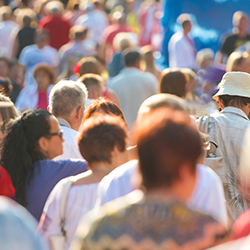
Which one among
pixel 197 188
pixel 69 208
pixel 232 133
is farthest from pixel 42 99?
pixel 197 188

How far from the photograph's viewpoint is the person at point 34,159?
2.83 m

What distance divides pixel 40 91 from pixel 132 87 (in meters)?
1.39

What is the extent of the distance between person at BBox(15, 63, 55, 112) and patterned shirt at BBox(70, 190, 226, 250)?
5.25 m

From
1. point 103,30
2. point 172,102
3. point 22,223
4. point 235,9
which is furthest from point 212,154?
point 103,30

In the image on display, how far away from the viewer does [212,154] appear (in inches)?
136

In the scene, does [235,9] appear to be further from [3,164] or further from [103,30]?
[3,164]

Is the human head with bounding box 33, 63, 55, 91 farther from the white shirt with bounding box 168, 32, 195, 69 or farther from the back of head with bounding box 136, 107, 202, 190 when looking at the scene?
the back of head with bounding box 136, 107, 202, 190

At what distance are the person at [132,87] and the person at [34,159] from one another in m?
3.52

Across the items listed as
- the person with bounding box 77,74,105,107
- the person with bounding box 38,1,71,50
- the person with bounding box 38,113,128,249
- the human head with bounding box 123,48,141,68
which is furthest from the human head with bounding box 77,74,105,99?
the person with bounding box 38,1,71,50

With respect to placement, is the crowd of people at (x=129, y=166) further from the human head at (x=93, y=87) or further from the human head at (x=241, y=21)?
the human head at (x=241, y=21)

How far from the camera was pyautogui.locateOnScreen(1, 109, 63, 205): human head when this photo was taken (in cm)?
285

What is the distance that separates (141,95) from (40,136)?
3.69 metres

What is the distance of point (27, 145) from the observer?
2.96m

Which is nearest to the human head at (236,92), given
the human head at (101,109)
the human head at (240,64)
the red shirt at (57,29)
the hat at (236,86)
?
the hat at (236,86)
